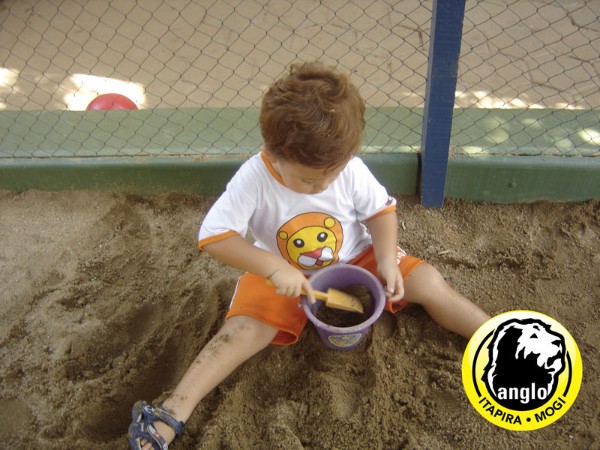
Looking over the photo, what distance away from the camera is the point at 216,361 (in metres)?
1.52

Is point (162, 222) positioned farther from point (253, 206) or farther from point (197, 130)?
point (253, 206)

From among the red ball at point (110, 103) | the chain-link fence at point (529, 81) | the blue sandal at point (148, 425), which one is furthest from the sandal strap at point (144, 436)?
the red ball at point (110, 103)

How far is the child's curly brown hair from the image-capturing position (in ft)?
3.84

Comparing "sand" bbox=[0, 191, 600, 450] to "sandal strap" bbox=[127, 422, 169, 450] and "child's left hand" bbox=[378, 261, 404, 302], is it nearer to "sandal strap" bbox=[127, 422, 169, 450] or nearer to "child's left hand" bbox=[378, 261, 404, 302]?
"sandal strap" bbox=[127, 422, 169, 450]

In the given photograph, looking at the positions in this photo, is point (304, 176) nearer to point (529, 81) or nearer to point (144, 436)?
point (144, 436)

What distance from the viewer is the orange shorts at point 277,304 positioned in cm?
156

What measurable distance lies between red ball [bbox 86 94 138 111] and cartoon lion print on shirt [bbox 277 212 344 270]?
147cm

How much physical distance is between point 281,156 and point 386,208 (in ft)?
1.43

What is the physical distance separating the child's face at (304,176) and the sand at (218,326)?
1.66 ft

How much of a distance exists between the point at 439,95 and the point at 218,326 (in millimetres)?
986

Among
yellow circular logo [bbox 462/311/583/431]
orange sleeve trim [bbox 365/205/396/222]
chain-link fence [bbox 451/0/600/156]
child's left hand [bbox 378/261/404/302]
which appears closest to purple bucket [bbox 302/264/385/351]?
child's left hand [bbox 378/261/404/302]

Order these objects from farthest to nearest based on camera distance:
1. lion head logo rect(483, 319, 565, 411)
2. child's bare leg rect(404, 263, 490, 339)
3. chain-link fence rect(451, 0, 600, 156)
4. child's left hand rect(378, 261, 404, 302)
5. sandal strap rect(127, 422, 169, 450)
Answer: chain-link fence rect(451, 0, 600, 156) < child's bare leg rect(404, 263, 490, 339) < child's left hand rect(378, 261, 404, 302) < sandal strap rect(127, 422, 169, 450) < lion head logo rect(483, 319, 565, 411)

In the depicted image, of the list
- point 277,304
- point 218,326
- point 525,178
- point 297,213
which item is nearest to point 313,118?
point 297,213

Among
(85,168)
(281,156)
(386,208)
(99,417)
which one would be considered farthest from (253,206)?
(85,168)
